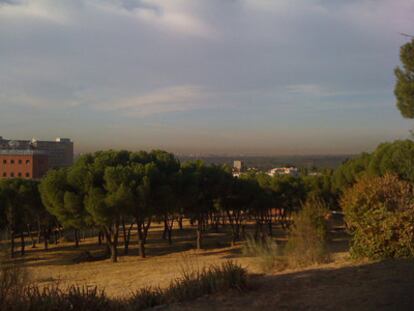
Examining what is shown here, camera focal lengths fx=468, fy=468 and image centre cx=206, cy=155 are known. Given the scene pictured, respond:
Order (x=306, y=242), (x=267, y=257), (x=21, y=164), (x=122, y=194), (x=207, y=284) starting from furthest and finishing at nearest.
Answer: (x=21, y=164), (x=122, y=194), (x=306, y=242), (x=267, y=257), (x=207, y=284)

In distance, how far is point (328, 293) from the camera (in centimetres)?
739

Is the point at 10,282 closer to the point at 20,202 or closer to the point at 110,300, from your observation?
the point at 110,300

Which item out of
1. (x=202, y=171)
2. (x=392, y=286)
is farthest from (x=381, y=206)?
(x=202, y=171)

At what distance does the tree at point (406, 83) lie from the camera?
9359 millimetres

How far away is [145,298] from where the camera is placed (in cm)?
744

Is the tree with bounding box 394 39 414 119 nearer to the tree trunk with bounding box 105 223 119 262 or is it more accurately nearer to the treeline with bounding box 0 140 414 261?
the treeline with bounding box 0 140 414 261

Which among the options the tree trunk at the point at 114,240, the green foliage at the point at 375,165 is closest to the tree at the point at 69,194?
the tree trunk at the point at 114,240

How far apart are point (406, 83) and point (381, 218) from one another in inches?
134

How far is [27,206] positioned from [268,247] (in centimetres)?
2504

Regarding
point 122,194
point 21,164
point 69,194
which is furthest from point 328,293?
point 21,164

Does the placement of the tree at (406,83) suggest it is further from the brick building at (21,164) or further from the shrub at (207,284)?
the brick building at (21,164)

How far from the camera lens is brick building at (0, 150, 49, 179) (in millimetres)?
104250

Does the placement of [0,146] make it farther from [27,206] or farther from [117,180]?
[117,180]

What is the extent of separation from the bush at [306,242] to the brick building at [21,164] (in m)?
98.6
